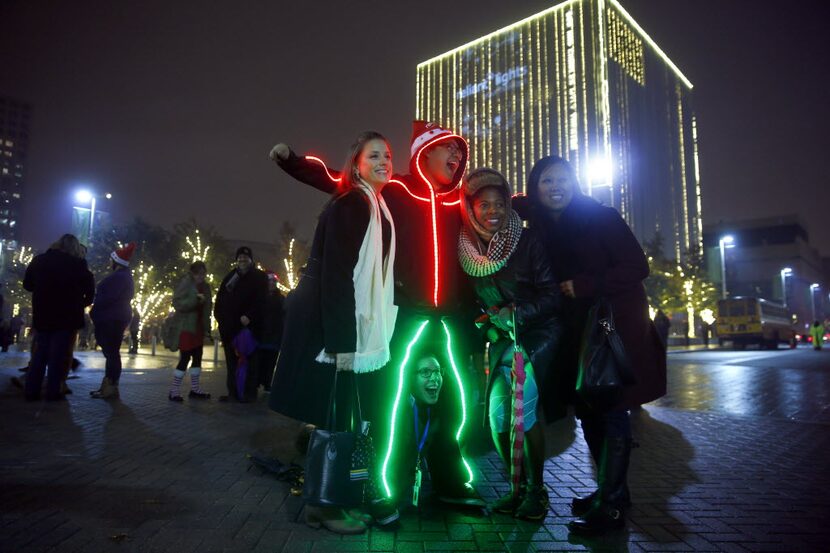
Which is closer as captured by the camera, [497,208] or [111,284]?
[497,208]

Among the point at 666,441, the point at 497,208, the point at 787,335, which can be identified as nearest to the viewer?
the point at 497,208

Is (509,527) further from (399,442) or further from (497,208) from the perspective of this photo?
(497,208)

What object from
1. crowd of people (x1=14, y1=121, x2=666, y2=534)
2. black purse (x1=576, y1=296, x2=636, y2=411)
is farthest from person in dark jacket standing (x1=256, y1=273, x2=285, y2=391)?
black purse (x1=576, y1=296, x2=636, y2=411)

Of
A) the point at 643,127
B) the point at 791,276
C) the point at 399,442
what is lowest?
the point at 399,442

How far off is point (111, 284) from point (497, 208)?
6.42 m

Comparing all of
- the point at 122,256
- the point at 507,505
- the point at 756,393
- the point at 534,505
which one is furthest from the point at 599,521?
the point at 756,393

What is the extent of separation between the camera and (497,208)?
10.6ft

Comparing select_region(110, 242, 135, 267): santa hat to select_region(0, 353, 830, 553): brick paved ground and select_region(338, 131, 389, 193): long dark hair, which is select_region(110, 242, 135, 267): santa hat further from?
select_region(338, 131, 389, 193): long dark hair

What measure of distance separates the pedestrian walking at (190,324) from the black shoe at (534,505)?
584 centimetres

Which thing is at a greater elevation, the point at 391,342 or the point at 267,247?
the point at 267,247

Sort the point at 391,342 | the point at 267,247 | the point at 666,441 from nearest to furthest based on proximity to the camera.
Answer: the point at 391,342 < the point at 666,441 < the point at 267,247

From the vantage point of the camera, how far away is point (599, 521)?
2.72 m

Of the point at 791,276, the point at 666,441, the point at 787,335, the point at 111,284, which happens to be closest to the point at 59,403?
the point at 111,284

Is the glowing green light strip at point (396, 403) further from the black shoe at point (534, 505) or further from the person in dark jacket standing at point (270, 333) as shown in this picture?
the person in dark jacket standing at point (270, 333)
